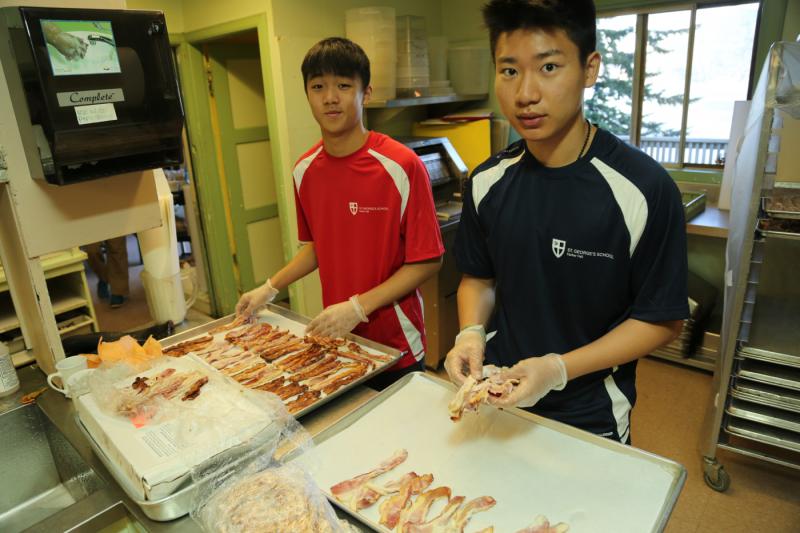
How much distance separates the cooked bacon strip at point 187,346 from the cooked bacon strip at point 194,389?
0.31 metres

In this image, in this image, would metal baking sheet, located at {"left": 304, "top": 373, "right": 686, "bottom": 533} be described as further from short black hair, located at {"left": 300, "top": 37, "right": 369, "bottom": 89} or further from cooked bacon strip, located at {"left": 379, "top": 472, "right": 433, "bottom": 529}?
short black hair, located at {"left": 300, "top": 37, "right": 369, "bottom": 89}

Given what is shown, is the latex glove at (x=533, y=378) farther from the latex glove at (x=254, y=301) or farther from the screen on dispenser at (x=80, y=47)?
the screen on dispenser at (x=80, y=47)

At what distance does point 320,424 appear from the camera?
126 centimetres

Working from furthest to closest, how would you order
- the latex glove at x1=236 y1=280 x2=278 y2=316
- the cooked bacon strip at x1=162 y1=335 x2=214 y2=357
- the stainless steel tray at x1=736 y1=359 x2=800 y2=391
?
the stainless steel tray at x1=736 y1=359 x2=800 y2=391
the latex glove at x1=236 y1=280 x2=278 y2=316
the cooked bacon strip at x1=162 y1=335 x2=214 y2=357

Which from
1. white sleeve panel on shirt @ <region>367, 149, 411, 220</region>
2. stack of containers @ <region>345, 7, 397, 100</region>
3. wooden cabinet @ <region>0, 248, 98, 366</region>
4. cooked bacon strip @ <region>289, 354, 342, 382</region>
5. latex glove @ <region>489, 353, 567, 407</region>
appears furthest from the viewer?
stack of containers @ <region>345, 7, 397, 100</region>

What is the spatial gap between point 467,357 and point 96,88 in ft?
3.89

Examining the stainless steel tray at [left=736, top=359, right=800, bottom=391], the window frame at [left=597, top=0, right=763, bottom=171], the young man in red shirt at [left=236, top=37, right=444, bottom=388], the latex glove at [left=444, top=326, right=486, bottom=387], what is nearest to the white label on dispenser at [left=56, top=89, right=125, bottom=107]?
the young man in red shirt at [left=236, top=37, right=444, bottom=388]

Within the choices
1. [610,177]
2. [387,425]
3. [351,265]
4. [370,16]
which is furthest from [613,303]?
[370,16]

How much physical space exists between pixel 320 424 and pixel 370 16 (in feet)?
8.71

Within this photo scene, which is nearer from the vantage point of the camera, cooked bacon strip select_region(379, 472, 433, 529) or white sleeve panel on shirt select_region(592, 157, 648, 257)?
cooked bacon strip select_region(379, 472, 433, 529)

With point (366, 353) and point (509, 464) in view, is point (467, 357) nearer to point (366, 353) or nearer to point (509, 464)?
point (509, 464)

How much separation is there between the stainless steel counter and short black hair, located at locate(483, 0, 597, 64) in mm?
950

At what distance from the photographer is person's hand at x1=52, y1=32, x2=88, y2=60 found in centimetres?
129

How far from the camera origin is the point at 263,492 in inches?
36.4
